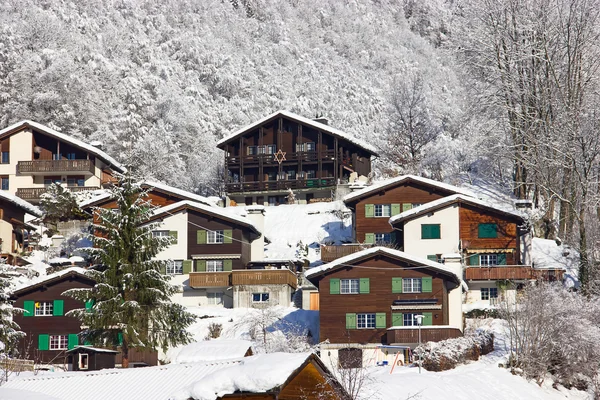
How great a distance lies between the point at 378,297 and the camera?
2005 inches

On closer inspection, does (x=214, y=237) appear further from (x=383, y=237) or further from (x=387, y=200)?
(x=387, y=200)

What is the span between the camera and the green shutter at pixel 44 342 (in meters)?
51.3

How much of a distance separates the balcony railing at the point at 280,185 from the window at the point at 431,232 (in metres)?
20.2

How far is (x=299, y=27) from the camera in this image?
174 m

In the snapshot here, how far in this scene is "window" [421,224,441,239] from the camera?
5903cm

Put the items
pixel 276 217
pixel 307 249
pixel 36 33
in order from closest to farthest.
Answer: pixel 307 249, pixel 276 217, pixel 36 33

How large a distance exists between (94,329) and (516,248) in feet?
85.2

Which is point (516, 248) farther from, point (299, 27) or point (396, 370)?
point (299, 27)

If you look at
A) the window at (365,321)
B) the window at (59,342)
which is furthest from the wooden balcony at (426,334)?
the window at (59,342)

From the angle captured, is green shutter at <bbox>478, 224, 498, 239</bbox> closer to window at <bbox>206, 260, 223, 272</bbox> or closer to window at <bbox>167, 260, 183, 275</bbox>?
window at <bbox>206, 260, 223, 272</bbox>

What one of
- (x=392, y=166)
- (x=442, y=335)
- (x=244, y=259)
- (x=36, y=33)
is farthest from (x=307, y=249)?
(x=36, y=33)

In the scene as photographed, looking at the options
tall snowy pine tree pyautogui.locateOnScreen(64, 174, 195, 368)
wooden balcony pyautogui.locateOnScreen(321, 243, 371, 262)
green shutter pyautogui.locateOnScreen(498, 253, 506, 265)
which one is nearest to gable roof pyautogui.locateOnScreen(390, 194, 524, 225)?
green shutter pyautogui.locateOnScreen(498, 253, 506, 265)

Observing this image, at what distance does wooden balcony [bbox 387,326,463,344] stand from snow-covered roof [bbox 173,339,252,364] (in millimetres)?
14430

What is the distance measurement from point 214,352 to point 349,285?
672 inches
